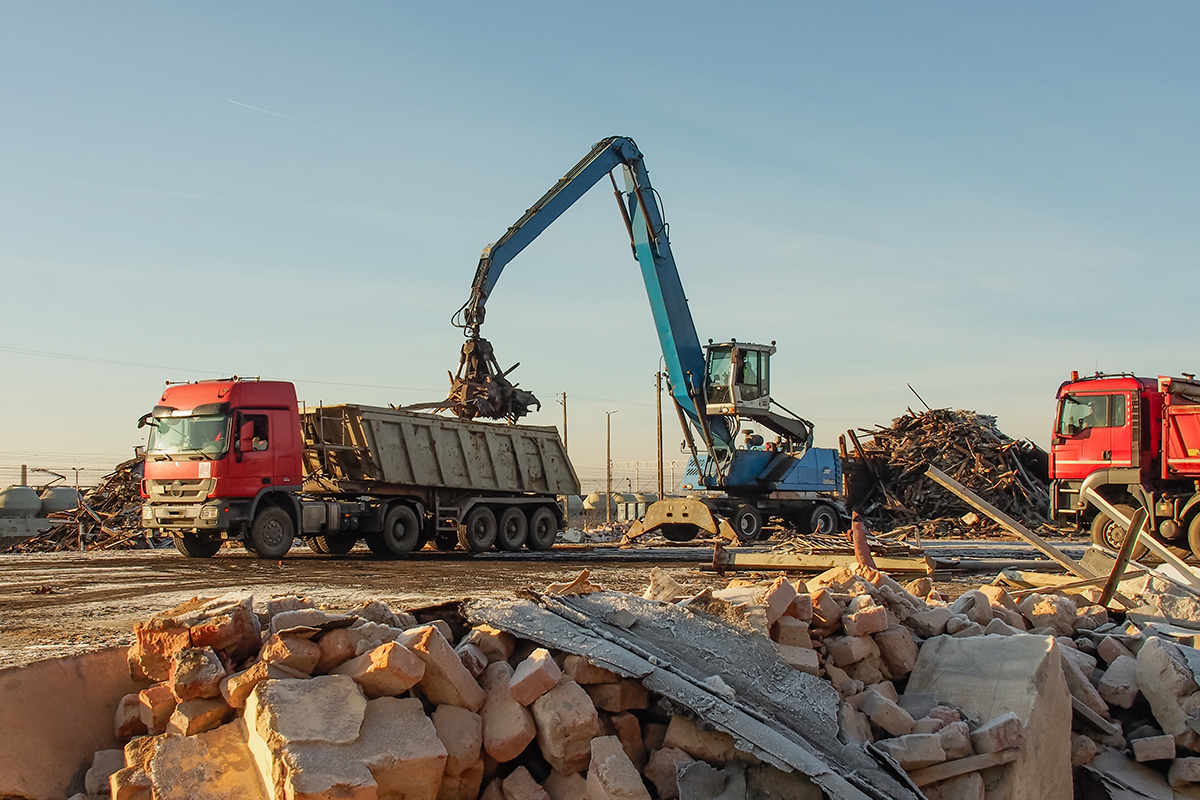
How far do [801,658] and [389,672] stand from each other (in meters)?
2.33

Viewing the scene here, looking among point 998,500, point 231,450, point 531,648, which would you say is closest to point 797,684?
point 531,648

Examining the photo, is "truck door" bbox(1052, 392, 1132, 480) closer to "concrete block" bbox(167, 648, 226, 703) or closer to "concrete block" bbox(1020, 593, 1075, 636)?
"concrete block" bbox(1020, 593, 1075, 636)

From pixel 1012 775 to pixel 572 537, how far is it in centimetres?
1911

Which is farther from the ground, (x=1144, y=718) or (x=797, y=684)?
(x=797, y=684)

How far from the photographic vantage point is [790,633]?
5824 millimetres

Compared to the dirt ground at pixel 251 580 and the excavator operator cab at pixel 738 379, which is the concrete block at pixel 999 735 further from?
the excavator operator cab at pixel 738 379

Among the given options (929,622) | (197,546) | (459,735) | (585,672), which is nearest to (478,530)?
(197,546)

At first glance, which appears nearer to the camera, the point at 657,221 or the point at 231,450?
the point at 231,450

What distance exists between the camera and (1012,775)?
5027 mm

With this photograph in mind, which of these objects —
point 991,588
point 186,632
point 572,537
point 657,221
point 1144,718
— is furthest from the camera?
point 572,537

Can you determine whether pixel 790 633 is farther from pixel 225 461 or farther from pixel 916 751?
pixel 225 461

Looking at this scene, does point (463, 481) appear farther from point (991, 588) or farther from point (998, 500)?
point (998, 500)

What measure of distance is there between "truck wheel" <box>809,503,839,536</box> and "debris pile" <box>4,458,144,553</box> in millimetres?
13884

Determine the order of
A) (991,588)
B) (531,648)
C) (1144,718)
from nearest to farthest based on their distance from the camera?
(531,648) < (1144,718) < (991,588)
